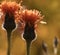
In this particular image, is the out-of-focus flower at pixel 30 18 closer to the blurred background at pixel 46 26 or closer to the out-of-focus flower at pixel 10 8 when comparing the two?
the out-of-focus flower at pixel 10 8

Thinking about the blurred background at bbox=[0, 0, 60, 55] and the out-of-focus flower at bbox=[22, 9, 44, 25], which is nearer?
the out-of-focus flower at bbox=[22, 9, 44, 25]

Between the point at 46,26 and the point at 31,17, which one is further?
the point at 46,26

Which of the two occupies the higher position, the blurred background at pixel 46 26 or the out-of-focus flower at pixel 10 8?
the out-of-focus flower at pixel 10 8

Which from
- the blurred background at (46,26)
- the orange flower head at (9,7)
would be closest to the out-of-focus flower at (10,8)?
the orange flower head at (9,7)

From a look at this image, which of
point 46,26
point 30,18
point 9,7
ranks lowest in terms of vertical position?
point 46,26

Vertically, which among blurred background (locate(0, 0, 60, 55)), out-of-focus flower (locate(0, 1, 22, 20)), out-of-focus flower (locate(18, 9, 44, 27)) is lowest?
blurred background (locate(0, 0, 60, 55))

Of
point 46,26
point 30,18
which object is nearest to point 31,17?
point 30,18

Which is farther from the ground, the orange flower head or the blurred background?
the orange flower head

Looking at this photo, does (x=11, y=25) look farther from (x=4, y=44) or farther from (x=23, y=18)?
(x=4, y=44)

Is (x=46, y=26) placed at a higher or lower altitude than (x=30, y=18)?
lower

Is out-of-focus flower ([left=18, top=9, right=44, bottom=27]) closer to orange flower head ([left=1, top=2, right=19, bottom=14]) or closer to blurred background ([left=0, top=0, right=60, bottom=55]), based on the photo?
orange flower head ([left=1, top=2, right=19, bottom=14])

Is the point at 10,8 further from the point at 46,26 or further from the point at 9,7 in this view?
the point at 46,26

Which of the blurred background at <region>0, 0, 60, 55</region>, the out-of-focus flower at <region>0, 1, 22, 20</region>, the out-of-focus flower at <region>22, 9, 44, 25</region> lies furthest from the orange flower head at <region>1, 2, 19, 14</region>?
the blurred background at <region>0, 0, 60, 55</region>

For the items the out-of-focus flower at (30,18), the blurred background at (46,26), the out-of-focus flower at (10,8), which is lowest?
the blurred background at (46,26)
